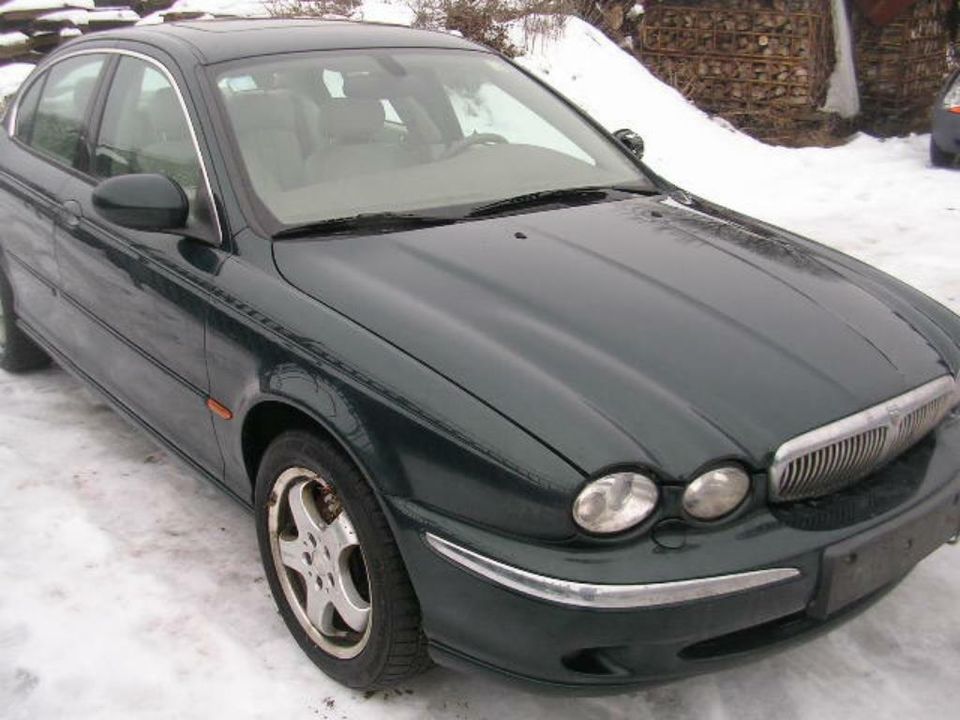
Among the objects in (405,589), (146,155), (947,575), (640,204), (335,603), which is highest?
(146,155)

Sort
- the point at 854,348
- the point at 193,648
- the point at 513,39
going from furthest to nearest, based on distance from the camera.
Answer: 1. the point at 513,39
2. the point at 193,648
3. the point at 854,348

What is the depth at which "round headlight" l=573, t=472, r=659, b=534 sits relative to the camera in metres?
1.95

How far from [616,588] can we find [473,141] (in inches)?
74.1

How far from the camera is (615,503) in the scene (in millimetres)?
1972

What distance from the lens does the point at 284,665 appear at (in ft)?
8.48

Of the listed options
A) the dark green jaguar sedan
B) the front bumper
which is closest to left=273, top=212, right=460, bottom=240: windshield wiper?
the dark green jaguar sedan

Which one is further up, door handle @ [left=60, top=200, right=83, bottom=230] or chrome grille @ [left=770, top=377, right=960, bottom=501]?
door handle @ [left=60, top=200, right=83, bottom=230]

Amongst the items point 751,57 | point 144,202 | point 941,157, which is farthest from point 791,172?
point 144,202

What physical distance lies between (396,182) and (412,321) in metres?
0.82

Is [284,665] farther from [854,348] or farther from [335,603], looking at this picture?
[854,348]

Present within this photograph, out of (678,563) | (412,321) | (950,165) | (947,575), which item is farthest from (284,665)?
(950,165)

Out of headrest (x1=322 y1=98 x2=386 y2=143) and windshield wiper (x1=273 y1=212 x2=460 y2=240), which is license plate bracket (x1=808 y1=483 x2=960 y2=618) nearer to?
windshield wiper (x1=273 y1=212 x2=460 y2=240)

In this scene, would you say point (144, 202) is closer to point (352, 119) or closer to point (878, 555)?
point (352, 119)

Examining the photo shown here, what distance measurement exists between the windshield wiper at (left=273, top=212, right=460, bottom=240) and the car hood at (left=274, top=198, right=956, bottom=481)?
48 millimetres
